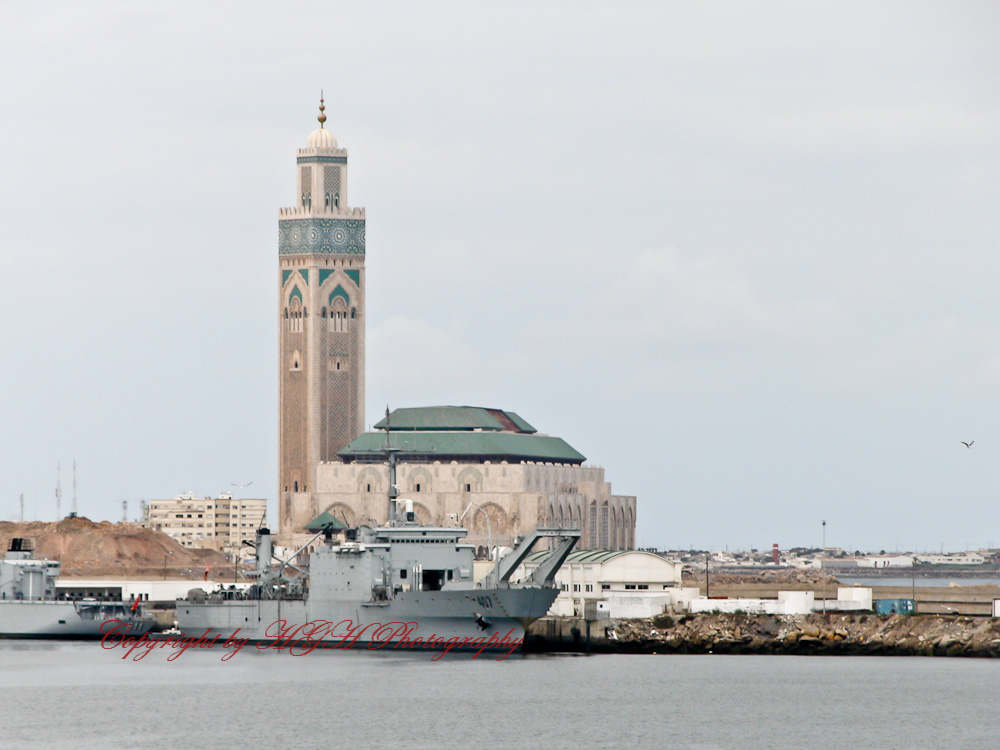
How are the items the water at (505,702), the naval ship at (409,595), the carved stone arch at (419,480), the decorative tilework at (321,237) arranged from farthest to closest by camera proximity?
the decorative tilework at (321,237)
the carved stone arch at (419,480)
the naval ship at (409,595)
the water at (505,702)

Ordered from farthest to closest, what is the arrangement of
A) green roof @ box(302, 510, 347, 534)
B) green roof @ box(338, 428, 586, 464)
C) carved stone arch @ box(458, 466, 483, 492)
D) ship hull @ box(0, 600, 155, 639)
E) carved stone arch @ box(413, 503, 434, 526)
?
1. green roof @ box(338, 428, 586, 464)
2. carved stone arch @ box(458, 466, 483, 492)
3. green roof @ box(302, 510, 347, 534)
4. carved stone arch @ box(413, 503, 434, 526)
5. ship hull @ box(0, 600, 155, 639)

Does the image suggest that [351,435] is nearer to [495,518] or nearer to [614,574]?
[495,518]

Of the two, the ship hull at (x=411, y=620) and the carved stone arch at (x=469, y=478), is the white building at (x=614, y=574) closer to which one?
the ship hull at (x=411, y=620)

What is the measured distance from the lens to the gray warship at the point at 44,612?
110562mm

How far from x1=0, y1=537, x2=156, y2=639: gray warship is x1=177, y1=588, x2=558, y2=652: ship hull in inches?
585

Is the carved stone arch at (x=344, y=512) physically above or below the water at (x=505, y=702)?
above

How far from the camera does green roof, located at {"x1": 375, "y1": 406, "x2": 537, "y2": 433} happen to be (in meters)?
179

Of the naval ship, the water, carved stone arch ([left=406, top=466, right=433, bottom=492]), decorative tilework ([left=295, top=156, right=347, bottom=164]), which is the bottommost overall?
the water

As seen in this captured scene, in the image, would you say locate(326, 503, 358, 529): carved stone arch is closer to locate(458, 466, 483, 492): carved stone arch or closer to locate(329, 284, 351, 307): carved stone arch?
locate(458, 466, 483, 492): carved stone arch

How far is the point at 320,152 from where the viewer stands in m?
184

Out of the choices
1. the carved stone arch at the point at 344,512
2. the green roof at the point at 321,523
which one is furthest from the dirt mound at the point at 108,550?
the carved stone arch at the point at 344,512

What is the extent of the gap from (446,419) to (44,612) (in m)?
72.8

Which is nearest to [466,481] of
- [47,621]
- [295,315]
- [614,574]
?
[295,315]

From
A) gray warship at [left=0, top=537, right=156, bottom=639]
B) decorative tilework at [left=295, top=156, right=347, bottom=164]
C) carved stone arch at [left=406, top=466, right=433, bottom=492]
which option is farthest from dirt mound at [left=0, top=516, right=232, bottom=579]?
decorative tilework at [left=295, top=156, right=347, bottom=164]
